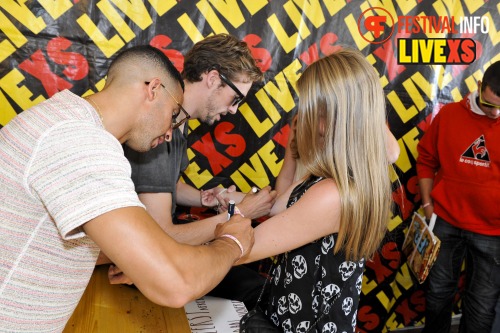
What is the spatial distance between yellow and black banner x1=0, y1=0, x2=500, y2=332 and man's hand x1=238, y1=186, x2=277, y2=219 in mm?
792

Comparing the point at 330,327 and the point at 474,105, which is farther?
the point at 474,105

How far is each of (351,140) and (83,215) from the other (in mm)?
821

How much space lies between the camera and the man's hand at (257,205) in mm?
1914

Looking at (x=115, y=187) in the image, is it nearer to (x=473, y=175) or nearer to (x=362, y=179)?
(x=362, y=179)

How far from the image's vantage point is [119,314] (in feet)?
5.40

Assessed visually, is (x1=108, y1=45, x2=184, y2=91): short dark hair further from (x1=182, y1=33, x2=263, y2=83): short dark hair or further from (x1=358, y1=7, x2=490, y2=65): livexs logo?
(x1=358, y1=7, x2=490, y2=65): livexs logo

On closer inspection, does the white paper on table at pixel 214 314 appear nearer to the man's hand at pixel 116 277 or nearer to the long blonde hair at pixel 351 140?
the man's hand at pixel 116 277

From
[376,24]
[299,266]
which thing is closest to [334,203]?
[299,266]

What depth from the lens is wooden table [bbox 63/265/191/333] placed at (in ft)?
5.10

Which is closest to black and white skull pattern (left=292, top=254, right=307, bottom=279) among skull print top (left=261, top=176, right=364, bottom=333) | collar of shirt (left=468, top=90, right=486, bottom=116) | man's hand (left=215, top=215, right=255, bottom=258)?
skull print top (left=261, top=176, right=364, bottom=333)

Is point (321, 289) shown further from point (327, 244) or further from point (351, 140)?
point (351, 140)

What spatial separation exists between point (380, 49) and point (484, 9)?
84 centimetres

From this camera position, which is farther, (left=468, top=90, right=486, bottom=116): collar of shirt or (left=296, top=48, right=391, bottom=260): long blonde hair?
(left=468, top=90, right=486, bottom=116): collar of shirt

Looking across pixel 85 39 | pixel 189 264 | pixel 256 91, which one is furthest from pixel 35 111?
pixel 256 91
